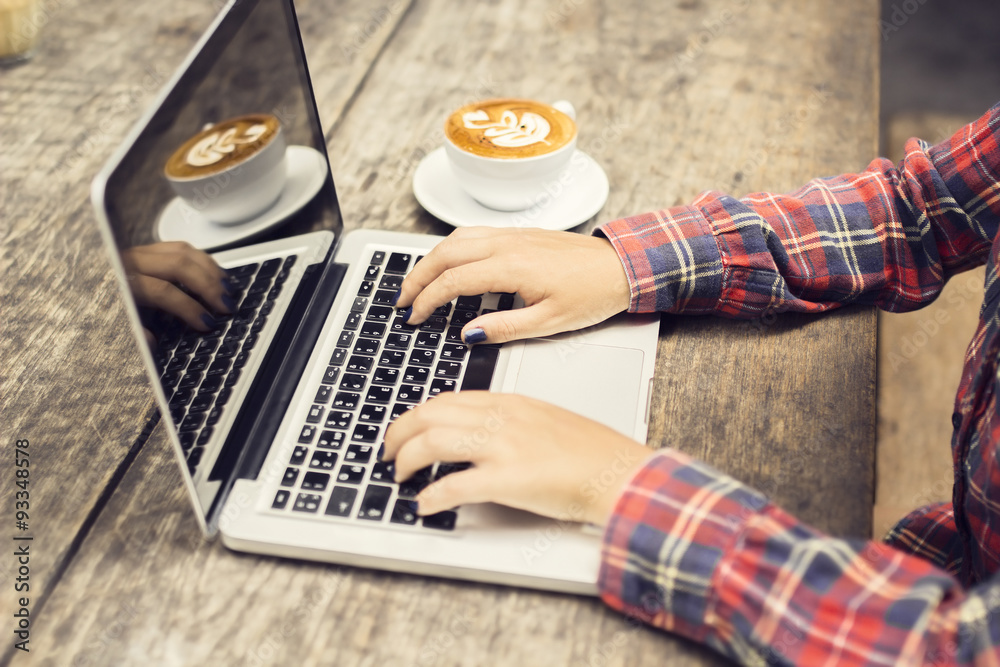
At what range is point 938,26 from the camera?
2592mm

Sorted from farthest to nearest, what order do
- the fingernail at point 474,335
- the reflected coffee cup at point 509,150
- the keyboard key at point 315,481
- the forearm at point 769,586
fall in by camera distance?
the reflected coffee cup at point 509,150 → the fingernail at point 474,335 → the keyboard key at point 315,481 → the forearm at point 769,586

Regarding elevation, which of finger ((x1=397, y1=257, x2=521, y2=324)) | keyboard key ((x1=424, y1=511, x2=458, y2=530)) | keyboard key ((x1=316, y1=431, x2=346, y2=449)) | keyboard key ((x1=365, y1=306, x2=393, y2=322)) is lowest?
keyboard key ((x1=424, y1=511, x2=458, y2=530))

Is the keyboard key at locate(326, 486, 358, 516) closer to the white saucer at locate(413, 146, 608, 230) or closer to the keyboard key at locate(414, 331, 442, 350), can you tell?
the keyboard key at locate(414, 331, 442, 350)

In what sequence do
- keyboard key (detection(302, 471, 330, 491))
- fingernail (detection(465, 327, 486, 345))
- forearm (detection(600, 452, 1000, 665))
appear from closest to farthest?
forearm (detection(600, 452, 1000, 665)) < keyboard key (detection(302, 471, 330, 491)) < fingernail (detection(465, 327, 486, 345))

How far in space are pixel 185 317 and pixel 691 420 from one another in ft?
1.34

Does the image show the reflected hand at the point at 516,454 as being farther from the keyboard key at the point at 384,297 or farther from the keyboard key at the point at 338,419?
the keyboard key at the point at 384,297

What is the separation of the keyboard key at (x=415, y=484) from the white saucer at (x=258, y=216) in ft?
0.74

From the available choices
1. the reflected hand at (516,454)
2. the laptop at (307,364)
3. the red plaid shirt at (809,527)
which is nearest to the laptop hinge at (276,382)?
the laptop at (307,364)

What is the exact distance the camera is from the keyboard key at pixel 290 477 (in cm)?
58

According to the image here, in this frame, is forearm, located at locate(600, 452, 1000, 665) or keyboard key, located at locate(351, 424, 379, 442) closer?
forearm, located at locate(600, 452, 1000, 665)

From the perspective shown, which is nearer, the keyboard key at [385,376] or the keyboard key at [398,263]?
the keyboard key at [385,376]

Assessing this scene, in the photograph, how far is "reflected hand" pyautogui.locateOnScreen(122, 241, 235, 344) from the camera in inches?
18.6

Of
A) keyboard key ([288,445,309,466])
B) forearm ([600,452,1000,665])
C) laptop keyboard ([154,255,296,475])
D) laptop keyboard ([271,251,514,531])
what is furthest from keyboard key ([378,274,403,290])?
forearm ([600,452,1000,665])

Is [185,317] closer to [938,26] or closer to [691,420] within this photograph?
[691,420]
